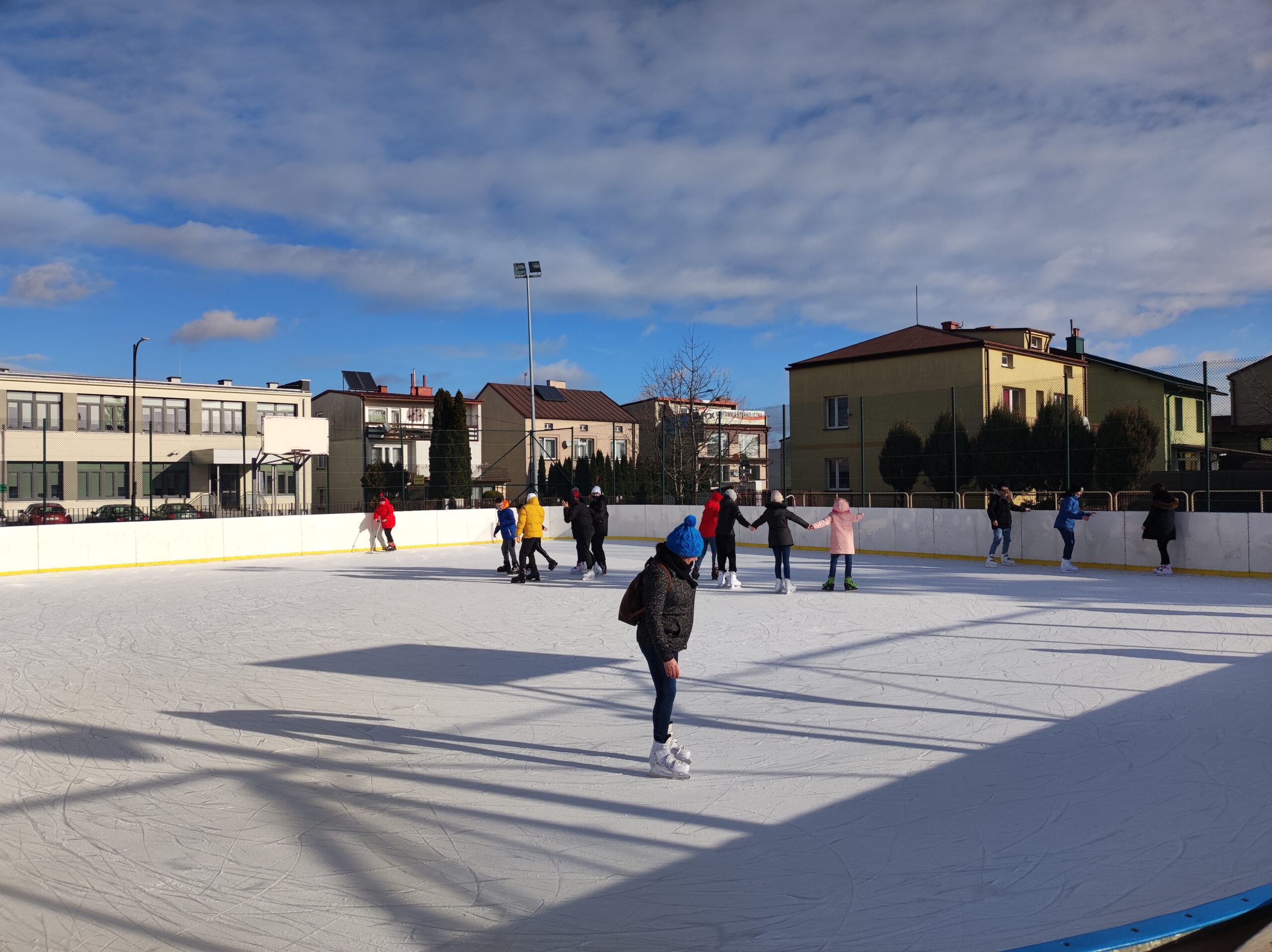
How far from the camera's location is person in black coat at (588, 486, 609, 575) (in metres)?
16.2

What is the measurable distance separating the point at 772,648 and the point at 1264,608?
6.84 m

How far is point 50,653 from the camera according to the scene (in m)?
9.37

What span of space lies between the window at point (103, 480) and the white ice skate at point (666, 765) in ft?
70.9

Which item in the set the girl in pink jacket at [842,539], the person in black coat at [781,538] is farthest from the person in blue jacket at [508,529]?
the girl in pink jacket at [842,539]

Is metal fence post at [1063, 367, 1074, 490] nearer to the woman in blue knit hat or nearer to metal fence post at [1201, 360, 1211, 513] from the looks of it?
metal fence post at [1201, 360, 1211, 513]

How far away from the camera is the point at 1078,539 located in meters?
17.2

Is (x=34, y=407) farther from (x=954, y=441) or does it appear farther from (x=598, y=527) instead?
(x=954, y=441)

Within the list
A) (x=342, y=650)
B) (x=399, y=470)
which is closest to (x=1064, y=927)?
(x=342, y=650)

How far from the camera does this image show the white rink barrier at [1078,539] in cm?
1512

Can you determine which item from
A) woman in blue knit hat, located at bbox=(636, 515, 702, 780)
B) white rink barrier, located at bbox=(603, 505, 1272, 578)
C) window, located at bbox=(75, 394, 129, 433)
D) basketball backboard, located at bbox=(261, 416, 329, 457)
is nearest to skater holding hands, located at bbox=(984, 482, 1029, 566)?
white rink barrier, located at bbox=(603, 505, 1272, 578)

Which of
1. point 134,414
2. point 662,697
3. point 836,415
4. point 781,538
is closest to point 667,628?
point 662,697

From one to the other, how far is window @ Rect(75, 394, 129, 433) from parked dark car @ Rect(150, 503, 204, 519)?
19.1 m

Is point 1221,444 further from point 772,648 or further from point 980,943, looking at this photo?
point 980,943

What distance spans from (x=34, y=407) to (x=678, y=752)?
42.5 meters
